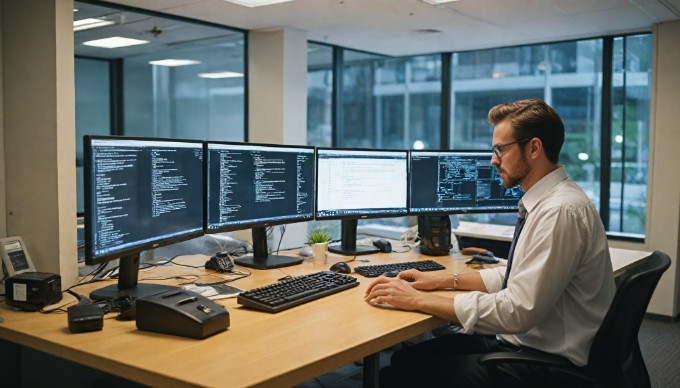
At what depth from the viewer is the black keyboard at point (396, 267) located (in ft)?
8.28

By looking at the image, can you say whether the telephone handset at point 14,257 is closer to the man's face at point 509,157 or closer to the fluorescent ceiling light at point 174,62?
the man's face at point 509,157

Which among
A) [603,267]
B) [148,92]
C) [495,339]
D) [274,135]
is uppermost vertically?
[148,92]

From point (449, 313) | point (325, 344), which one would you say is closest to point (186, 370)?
point (325, 344)

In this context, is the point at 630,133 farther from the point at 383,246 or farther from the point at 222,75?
the point at 222,75

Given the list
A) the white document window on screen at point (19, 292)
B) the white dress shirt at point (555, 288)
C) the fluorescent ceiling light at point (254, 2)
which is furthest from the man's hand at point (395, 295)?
the fluorescent ceiling light at point (254, 2)

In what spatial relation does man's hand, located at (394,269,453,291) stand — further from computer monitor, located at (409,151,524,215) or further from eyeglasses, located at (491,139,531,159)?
computer monitor, located at (409,151,524,215)

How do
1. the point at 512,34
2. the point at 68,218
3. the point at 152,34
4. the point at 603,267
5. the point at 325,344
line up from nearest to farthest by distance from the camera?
the point at 325,344
the point at 603,267
the point at 68,218
the point at 512,34
the point at 152,34

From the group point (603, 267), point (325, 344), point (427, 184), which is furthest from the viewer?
point (427, 184)

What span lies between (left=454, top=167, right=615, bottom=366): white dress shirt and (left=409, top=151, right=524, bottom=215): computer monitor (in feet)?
3.98

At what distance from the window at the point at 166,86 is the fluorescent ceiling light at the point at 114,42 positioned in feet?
0.28

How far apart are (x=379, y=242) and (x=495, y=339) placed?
1019mm

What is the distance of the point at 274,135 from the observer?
5379mm

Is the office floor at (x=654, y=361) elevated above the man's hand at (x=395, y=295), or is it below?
below

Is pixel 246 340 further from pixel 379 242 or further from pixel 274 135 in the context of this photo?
pixel 274 135
